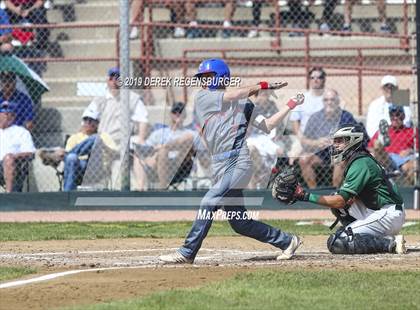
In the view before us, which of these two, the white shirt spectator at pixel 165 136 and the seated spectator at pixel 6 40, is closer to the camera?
the white shirt spectator at pixel 165 136

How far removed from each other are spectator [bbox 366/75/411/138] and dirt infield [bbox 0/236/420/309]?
15.1 ft

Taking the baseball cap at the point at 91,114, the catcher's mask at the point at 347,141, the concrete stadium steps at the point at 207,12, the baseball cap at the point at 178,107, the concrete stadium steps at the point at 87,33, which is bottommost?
the baseball cap at the point at 91,114

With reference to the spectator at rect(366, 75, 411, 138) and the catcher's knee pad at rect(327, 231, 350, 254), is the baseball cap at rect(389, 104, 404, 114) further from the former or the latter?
the catcher's knee pad at rect(327, 231, 350, 254)

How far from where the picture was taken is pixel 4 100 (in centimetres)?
1656

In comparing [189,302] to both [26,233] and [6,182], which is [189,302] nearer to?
[26,233]

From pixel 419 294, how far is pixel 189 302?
1.65 metres

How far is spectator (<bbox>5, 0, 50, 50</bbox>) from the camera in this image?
61.5ft

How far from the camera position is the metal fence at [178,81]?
52.2 feet

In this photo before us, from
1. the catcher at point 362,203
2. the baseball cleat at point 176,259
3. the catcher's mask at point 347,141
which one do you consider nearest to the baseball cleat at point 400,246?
the catcher at point 362,203

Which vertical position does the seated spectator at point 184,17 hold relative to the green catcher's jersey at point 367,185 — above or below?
above

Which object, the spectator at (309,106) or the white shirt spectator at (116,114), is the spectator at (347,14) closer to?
the spectator at (309,106)

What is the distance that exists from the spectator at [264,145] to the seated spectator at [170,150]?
0.94 meters

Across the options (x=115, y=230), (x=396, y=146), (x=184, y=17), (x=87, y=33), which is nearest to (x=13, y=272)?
(x=115, y=230)

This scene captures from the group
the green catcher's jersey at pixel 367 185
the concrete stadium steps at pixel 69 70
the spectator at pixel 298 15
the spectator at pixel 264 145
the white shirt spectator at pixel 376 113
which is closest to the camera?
the green catcher's jersey at pixel 367 185
